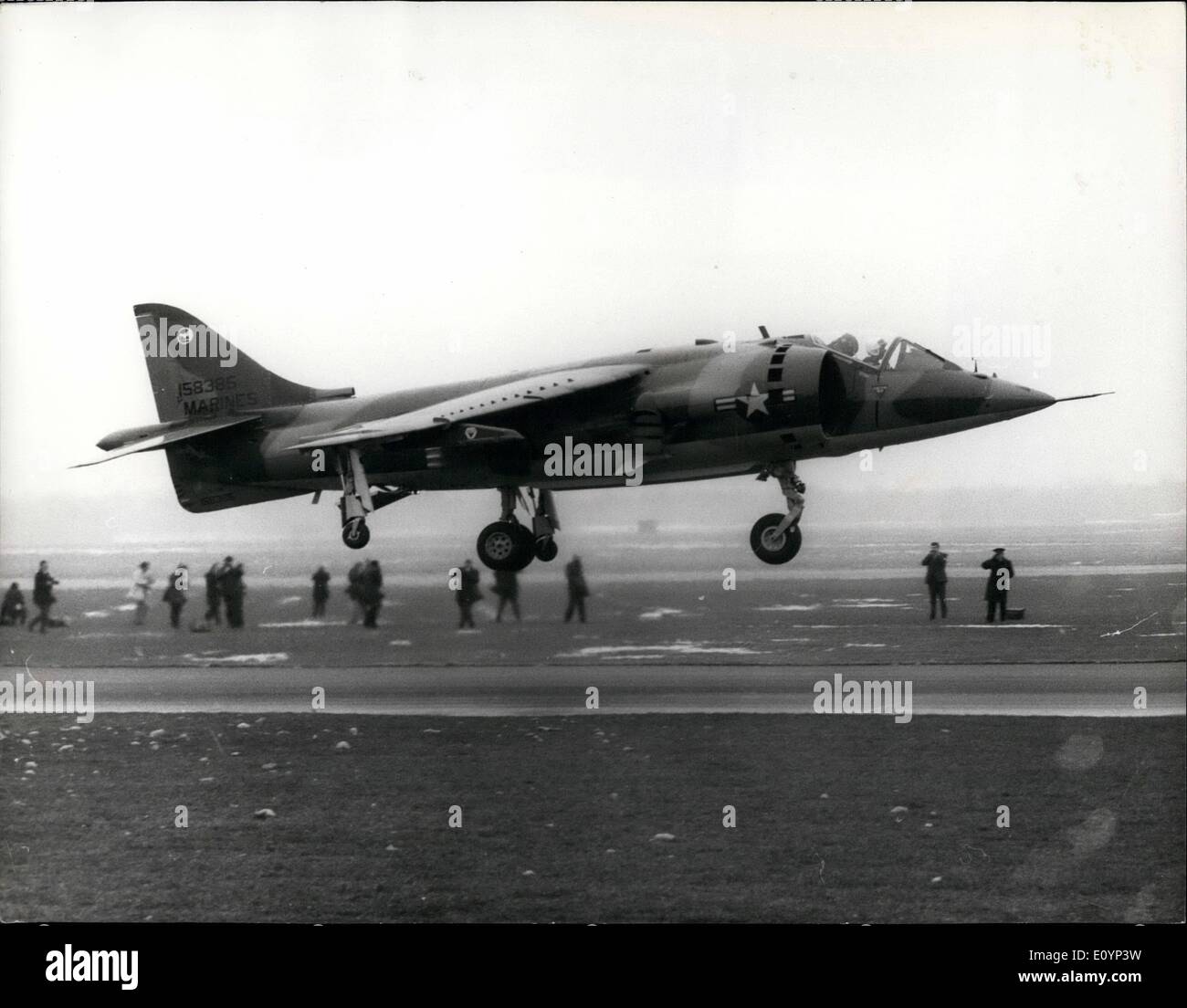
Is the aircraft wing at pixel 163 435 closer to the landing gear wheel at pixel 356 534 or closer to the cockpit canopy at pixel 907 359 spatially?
the landing gear wheel at pixel 356 534

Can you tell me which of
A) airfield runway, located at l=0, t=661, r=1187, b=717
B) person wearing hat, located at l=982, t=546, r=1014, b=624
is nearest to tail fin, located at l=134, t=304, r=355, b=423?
airfield runway, located at l=0, t=661, r=1187, b=717

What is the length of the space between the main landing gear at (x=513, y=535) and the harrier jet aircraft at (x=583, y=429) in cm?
2

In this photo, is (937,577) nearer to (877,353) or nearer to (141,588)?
(877,353)

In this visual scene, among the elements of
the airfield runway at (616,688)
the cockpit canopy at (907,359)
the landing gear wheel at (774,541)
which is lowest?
the airfield runway at (616,688)

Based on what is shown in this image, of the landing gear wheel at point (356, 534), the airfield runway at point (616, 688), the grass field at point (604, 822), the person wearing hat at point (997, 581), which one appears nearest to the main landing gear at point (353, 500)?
the landing gear wheel at point (356, 534)

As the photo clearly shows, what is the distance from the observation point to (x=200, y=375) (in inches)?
728

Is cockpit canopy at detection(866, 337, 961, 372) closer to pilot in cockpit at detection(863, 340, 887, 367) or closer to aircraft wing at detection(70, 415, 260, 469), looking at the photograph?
pilot in cockpit at detection(863, 340, 887, 367)

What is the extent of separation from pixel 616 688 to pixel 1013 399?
7995 mm

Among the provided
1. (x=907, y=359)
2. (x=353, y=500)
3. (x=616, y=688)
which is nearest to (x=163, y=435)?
(x=353, y=500)

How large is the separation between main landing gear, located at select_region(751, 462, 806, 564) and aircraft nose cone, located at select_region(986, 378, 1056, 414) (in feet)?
8.72

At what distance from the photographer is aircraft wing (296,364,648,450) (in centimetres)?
1639

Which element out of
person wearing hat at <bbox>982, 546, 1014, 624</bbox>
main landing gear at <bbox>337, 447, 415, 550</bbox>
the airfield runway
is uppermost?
main landing gear at <bbox>337, 447, 415, 550</bbox>

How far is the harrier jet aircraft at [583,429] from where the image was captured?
53.3 feet
